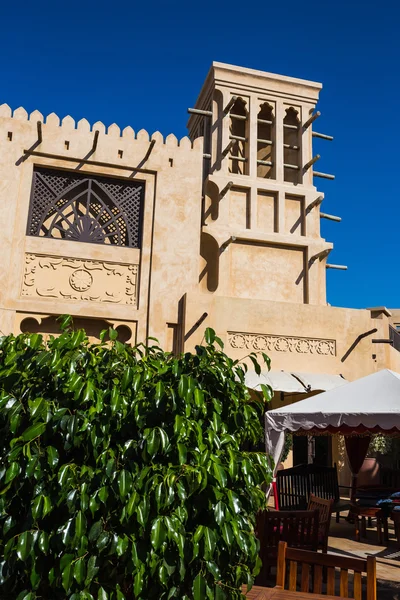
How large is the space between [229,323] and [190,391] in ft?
36.2

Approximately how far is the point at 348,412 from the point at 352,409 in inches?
4.1

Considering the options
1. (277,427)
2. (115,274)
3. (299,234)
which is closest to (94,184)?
(115,274)

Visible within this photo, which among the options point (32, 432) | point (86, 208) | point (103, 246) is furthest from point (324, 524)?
point (86, 208)

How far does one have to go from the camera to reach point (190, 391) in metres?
2.81

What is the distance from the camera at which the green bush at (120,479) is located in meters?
Answer: 2.55

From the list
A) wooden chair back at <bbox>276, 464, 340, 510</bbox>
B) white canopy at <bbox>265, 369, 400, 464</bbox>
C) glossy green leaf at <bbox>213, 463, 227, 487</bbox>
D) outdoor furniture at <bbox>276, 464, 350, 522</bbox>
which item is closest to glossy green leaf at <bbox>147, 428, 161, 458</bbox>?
glossy green leaf at <bbox>213, 463, 227, 487</bbox>

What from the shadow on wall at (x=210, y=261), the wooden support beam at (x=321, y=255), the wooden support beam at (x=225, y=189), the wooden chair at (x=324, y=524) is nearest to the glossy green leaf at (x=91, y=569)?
the wooden chair at (x=324, y=524)

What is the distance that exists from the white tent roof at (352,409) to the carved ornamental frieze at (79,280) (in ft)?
21.7

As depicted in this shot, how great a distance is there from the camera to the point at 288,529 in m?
5.62

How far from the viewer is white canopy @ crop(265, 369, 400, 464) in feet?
23.5

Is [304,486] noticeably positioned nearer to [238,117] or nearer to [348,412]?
[348,412]

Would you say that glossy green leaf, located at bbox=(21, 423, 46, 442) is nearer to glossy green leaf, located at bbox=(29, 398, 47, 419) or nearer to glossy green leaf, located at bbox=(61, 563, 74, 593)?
glossy green leaf, located at bbox=(29, 398, 47, 419)

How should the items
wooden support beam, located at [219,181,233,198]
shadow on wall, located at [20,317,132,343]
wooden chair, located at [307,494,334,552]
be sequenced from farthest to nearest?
1. wooden support beam, located at [219,181,233,198]
2. shadow on wall, located at [20,317,132,343]
3. wooden chair, located at [307,494,334,552]

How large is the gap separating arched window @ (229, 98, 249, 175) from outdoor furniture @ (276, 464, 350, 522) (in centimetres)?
1036
